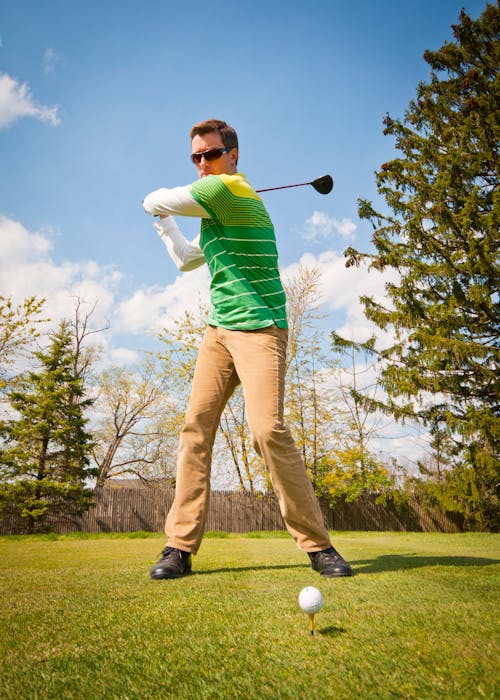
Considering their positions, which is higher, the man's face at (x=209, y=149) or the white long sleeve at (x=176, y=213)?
the man's face at (x=209, y=149)

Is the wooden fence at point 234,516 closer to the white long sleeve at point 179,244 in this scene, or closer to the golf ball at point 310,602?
the white long sleeve at point 179,244

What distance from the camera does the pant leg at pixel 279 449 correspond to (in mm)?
2752

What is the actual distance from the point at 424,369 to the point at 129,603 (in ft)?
47.4

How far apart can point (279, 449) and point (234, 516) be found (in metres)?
18.0

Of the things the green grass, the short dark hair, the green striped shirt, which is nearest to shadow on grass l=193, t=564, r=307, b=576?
the green grass

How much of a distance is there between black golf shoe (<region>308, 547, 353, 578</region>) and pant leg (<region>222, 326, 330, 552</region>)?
4 centimetres

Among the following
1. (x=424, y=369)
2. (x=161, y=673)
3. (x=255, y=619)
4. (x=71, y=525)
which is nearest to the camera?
(x=161, y=673)

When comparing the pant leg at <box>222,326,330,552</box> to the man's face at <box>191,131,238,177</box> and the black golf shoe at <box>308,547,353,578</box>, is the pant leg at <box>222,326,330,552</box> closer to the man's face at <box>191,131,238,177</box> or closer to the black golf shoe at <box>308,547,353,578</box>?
the black golf shoe at <box>308,547,353,578</box>

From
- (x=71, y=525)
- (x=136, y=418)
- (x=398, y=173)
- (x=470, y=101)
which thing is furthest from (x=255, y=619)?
(x=136, y=418)

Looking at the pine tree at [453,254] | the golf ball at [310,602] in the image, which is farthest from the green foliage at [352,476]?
the golf ball at [310,602]

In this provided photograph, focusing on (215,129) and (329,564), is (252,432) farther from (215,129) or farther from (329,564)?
(215,129)

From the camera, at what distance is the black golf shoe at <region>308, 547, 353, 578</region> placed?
102 inches

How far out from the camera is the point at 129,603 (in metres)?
1.88

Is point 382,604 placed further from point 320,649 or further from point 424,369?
point 424,369
